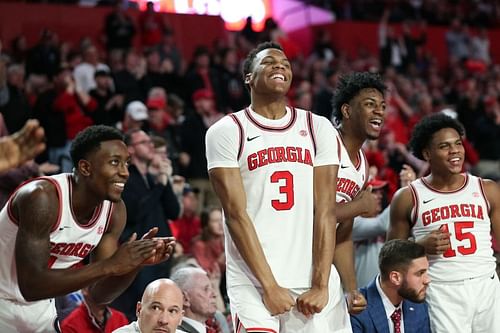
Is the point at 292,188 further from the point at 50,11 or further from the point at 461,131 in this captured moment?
the point at 50,11

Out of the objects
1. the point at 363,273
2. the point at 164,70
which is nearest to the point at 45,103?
the point at 164,70

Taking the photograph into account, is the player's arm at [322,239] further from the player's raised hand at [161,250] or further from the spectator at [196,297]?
the spectator at [196,297]

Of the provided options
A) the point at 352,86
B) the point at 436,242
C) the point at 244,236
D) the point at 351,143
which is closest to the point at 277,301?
the point at 244,236

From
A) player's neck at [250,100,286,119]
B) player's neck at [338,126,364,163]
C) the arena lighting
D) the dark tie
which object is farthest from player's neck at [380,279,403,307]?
the arena lighting

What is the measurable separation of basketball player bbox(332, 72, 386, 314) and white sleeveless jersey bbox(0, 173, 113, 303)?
149 cm

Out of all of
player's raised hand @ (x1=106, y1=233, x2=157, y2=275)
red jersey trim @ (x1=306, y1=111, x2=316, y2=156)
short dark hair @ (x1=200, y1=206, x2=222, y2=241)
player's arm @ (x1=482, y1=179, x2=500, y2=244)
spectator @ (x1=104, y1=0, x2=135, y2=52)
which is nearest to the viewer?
player's raised hand @ (x1=106, y1=233, x2=157, y2=275)

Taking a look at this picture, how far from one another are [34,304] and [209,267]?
11.2 feet

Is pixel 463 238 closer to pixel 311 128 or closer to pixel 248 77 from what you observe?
pixel 311 128

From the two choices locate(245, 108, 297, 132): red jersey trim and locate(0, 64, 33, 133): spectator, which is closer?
locate(245, 108, 297, 132): red jersey trim

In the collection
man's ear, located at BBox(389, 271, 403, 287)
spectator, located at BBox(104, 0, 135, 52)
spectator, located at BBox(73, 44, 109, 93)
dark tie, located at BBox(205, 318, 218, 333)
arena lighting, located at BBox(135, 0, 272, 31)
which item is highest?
arena lighting, located at BBox(135, 0, 272, 31)

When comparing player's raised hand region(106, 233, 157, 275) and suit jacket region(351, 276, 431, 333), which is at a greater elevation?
player's raised hand region(106, 233, 157, 275)

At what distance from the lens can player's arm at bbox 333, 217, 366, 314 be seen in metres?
5.16

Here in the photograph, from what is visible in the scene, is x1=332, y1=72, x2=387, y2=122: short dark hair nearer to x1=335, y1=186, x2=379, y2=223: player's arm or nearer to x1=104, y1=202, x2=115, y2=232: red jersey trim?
x1=335, y1=186, x2=379, y2=223: player's arm

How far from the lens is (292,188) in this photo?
4.82 meters
